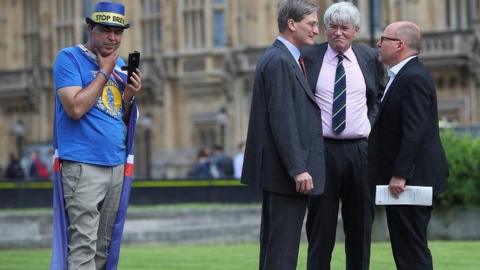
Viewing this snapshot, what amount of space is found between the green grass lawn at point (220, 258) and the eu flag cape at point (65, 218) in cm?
382

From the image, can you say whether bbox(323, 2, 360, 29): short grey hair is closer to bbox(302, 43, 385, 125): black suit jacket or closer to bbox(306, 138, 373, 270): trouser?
bbox(302, 43, 385, 125): black suit jacket

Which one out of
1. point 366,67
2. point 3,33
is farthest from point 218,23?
point 366,67

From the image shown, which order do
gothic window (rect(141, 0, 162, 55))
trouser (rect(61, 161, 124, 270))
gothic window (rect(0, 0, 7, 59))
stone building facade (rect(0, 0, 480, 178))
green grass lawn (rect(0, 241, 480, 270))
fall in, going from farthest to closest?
1. gothic window (rect(0, 0, 7, 59))
2. gothic window (rect(141, 0, 162, 55))
3. stone building facade (rect(0, 0, 480, 178))
4. green grass lawn (rect(0, 241, 480, 270))
5. trouser (rect(61, 161, 124, 270))

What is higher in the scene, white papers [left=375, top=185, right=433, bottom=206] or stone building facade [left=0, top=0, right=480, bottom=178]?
stone building facade [left=0, top=0, right=480, bottom=178]

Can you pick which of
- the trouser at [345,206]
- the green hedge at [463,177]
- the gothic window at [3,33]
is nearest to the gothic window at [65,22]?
the gothic window at [3,33]

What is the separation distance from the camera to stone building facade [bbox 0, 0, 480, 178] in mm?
40562

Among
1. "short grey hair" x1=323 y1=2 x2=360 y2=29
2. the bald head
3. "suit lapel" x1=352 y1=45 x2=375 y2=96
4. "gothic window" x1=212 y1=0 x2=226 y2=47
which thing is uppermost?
"gothic window" x1=212 y1=0 x2=226 y2=47

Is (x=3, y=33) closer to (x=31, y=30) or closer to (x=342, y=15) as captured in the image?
(x=31, y=30)

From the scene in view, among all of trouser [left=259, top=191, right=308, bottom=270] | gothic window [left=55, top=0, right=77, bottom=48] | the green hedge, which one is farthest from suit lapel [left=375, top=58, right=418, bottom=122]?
gothic window [left=55, top=0, right=77, bottom=48]

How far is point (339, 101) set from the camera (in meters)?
10.9

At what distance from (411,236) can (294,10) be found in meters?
1.83

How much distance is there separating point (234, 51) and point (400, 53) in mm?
35712

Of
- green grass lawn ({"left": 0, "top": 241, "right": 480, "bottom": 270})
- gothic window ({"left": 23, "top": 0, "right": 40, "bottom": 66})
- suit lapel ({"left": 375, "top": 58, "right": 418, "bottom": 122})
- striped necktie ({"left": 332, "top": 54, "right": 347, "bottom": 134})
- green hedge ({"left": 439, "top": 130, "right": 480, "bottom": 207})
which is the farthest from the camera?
gothic window ({"left": 23, "top": 0, "right": 40, "bottom": 66})

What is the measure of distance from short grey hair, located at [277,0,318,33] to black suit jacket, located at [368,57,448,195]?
0.82m
